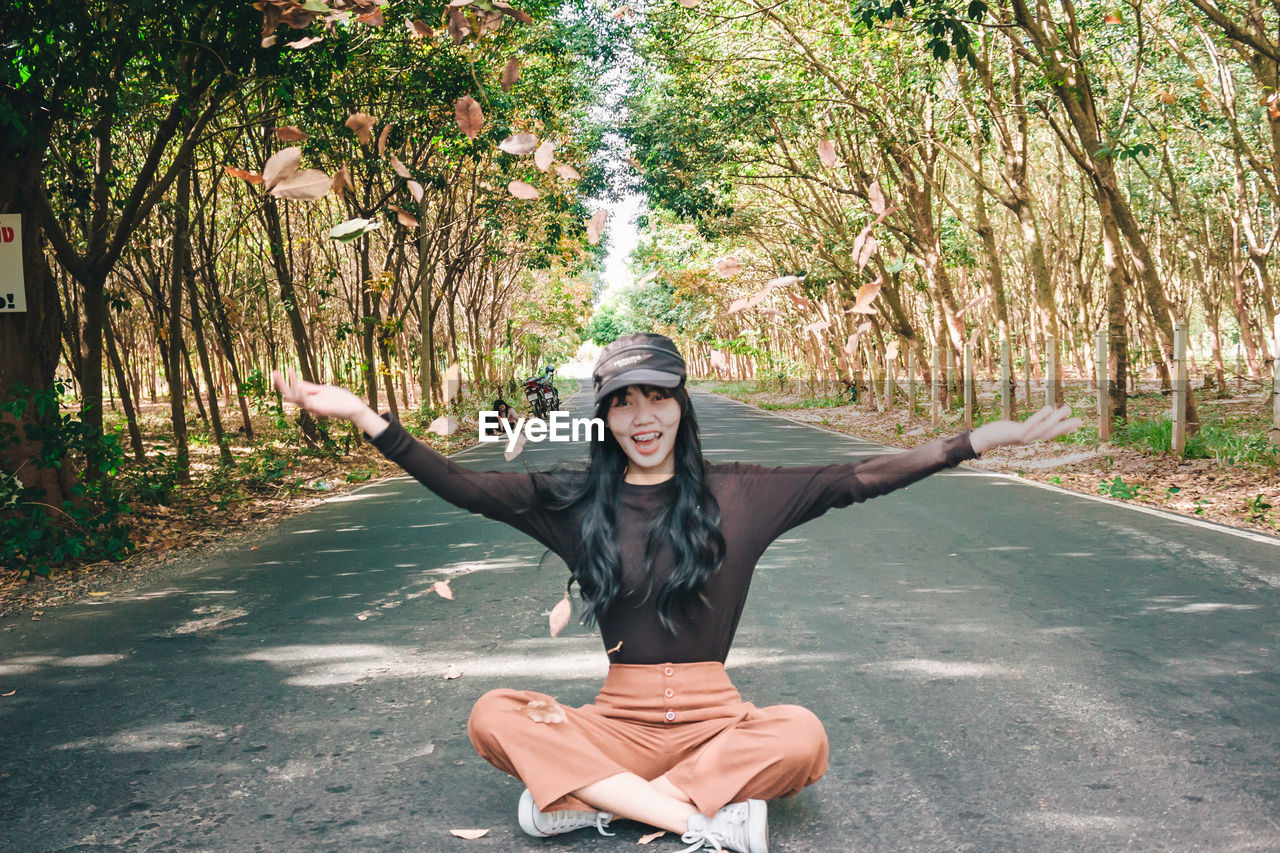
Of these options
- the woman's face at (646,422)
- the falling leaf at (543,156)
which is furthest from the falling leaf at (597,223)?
the woman's face at (646,422)

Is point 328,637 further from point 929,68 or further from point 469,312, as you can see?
point 469,312

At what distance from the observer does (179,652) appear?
562cm

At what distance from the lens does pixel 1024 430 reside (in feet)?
9.71

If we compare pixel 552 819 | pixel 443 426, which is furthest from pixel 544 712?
pixel 443 426

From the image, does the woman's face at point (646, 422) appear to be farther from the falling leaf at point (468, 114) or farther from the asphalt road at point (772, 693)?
the asphalt road at point (772, 693)

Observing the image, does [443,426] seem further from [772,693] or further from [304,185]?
[772,693]

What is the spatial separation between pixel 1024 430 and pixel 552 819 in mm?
1743

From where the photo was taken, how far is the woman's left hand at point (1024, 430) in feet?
9.71

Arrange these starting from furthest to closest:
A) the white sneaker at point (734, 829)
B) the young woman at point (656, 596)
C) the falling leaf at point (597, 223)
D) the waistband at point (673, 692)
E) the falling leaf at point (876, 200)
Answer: the waistband at point (673, 692) → the young woman at point (656, 596) → the white sneaker at point (734, 829) → the falling leaf at point (597, 223) → the falling leaf at point (876, 200)

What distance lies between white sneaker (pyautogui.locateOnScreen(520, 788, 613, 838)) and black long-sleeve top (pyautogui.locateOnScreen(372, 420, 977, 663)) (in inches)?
17.8

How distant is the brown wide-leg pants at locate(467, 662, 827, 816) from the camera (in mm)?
3146

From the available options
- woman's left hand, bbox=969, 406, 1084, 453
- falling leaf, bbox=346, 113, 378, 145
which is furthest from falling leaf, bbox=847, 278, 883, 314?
falling leaf, bbox=346, 113, 378, 145

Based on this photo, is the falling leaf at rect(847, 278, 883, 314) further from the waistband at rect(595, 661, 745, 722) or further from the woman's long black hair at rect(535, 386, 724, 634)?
the waistband at rect(595, 661, 745, 722)

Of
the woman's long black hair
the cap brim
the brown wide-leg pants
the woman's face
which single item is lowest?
the brown wide-leg pants
